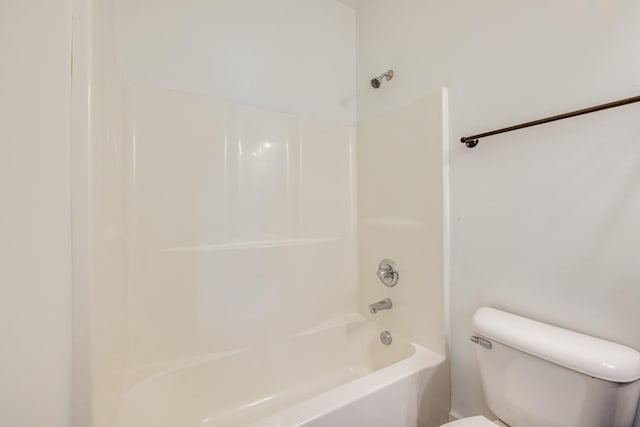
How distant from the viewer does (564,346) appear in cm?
78

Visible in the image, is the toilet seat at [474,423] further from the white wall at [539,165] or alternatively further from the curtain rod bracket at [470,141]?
the curtain rod bracket at [470,141]

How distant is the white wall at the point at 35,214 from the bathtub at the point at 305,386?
1.85 feet

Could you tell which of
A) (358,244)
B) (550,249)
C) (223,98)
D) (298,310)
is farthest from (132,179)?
(550,249)

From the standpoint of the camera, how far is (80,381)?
2.12 ft

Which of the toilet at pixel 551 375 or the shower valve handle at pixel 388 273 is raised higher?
the shower valve handle at pixel 388 273

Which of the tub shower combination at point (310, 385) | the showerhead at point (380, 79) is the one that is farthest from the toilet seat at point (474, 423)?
the showerhead at point (380, 79)

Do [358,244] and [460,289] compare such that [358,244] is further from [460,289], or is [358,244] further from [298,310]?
[460,289]

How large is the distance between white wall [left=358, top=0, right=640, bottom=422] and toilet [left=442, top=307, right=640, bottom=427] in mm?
113

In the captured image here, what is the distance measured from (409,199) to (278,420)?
3.79 ft

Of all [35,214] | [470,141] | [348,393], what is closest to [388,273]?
[348,393]

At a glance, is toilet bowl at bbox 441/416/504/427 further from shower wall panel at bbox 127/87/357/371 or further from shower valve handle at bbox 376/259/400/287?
shower wall panel at bbox 127/87/357/371

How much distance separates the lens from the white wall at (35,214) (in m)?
0.58

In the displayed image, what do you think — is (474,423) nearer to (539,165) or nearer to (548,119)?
(539,165)

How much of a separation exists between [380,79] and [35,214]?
1.69 metres
